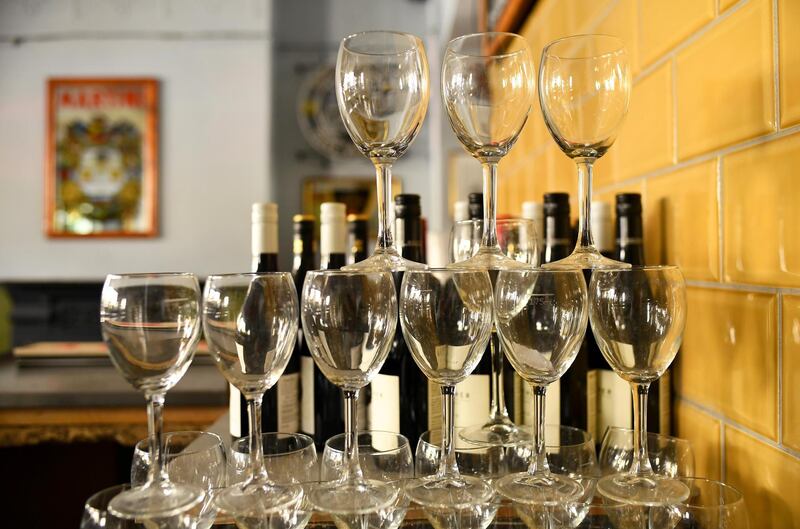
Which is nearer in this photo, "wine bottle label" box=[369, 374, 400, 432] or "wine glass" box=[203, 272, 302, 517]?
"wine glass" box=[203, 272, 302, 517]

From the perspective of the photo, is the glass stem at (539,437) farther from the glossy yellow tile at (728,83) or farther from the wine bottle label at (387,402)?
the glossy yellow tile at (728,83)

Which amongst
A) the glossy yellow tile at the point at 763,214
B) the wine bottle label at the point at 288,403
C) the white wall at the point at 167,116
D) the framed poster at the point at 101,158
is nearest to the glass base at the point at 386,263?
the wine bottle label at the point at 288,403

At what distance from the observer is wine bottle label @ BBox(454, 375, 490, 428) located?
64 cm

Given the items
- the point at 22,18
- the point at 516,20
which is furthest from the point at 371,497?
the point at 22,18

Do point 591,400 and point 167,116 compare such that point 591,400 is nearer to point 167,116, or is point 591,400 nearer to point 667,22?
point 667,22

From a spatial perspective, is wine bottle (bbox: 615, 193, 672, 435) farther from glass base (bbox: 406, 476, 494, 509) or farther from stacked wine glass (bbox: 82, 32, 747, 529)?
glass base (bbox: 406, 476, 494, 509)

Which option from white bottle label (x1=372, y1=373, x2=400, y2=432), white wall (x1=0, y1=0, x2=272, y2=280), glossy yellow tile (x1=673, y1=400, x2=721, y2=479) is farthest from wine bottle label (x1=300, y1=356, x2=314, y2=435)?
white wall (x1=0, y1=0, x2=272, y2=280)

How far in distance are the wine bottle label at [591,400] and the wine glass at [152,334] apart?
41cm

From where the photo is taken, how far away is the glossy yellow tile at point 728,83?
55 cm

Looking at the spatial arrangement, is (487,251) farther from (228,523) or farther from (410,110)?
(228,523)

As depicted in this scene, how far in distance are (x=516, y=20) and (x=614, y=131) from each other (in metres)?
0.99

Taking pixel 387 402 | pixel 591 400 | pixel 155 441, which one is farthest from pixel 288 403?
pixel 591 400

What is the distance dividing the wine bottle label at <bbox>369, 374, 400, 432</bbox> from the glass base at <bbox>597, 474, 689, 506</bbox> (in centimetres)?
23

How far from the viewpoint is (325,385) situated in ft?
2.48
